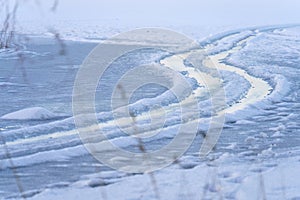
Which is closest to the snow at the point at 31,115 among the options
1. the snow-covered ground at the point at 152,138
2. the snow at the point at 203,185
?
the snow-covered ground at the point at 152,138

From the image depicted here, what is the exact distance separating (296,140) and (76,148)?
1.92 metres

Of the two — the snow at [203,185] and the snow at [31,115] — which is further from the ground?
the snow at [203,185]

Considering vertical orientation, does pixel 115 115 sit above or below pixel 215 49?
above

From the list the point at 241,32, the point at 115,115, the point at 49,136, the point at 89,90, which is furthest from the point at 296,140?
the point at 241,32

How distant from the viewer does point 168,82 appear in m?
7.90

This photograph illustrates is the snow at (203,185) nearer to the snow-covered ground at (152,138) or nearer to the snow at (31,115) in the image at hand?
the snow-covered ground at (152,138)

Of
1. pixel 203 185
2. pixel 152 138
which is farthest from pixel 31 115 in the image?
pixel 203 185

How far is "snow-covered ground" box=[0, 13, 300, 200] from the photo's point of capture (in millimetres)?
3688

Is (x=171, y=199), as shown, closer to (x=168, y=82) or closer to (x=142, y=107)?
(x=142, y=107)

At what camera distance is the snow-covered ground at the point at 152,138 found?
145 inches

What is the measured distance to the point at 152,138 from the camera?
5.09m

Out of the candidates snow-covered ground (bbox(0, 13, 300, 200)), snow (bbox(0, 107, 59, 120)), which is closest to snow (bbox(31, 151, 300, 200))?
snow-covered ground (bbox(0, 13, 300, 200))

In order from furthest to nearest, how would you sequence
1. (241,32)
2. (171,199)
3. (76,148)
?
(241,32) → (76,148) → (171,199)

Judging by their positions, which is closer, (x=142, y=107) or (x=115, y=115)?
(x=115, y=115)
